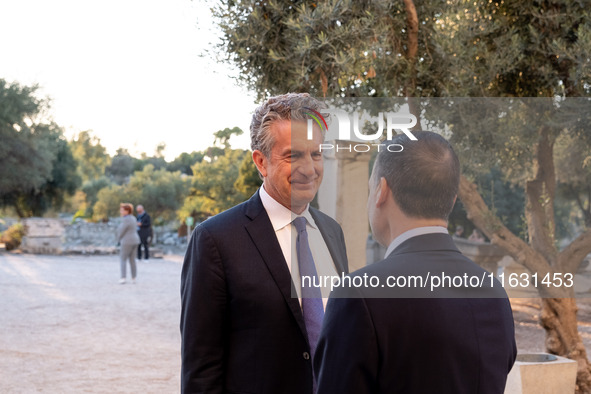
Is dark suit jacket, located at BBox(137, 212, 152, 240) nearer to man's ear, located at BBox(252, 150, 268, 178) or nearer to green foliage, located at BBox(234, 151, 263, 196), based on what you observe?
green foliage, located at BBox(234, 151, 263, 196)

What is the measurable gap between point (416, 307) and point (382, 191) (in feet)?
0.90

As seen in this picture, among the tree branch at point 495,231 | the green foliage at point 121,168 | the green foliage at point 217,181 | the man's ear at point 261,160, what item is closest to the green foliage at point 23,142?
the green foliage at point 217,181

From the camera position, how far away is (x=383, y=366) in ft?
4.47

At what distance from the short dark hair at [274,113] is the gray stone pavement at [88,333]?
4.93 m

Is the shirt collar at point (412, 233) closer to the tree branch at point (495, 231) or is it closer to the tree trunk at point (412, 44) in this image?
the tree branch at point (495, 231)

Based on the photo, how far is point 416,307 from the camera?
4.53 feet

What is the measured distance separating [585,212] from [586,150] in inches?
16.6

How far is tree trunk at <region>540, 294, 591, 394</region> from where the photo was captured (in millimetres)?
6059

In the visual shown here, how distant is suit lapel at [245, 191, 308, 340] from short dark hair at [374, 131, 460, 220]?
784mm

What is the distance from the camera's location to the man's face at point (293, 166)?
2.08 metres

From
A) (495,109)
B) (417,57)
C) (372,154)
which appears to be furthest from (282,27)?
(372,154)

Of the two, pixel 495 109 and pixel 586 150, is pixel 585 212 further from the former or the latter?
pixel 495 109

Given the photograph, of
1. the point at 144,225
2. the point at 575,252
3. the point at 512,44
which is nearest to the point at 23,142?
the point at 144,225

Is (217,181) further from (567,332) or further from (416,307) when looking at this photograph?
(416,307)
